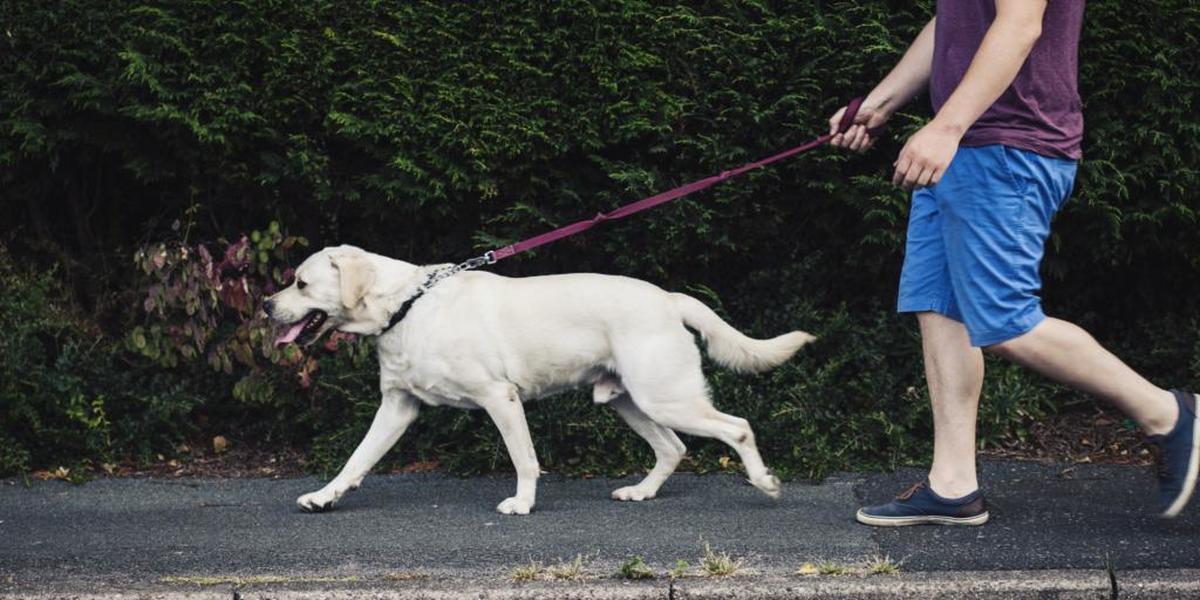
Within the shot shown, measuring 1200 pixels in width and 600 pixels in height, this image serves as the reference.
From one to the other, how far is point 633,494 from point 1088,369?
195 centimetres

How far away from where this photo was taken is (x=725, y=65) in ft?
19.5

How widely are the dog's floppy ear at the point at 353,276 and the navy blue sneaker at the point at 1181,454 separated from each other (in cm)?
287

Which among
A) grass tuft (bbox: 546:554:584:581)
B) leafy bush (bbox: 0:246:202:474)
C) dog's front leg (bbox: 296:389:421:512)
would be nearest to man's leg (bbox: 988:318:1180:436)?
grass tuft (bbox: 546:554:584:581)

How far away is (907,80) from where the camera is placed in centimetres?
446

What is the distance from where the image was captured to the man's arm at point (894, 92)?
4.45 m

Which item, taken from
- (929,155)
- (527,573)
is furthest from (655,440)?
(929,155)

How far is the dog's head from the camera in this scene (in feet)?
16.5

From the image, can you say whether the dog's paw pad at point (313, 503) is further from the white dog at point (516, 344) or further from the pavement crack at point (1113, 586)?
the pavement crack at point (1113, 586)

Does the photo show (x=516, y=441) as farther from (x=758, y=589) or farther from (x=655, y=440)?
(x=758, y=589)

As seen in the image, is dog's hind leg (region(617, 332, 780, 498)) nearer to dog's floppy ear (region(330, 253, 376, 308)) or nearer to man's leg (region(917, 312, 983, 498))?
man's leg (region(917, 312, 983, 498))

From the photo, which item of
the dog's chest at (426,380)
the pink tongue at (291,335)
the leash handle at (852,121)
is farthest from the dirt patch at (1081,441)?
the pink tongue at (291,335)

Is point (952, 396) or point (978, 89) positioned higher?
point (978, 89)

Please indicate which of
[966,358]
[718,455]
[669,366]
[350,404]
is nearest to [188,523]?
[350,404]

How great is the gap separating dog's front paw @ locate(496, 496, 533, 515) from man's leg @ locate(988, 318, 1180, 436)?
190 centimetres
